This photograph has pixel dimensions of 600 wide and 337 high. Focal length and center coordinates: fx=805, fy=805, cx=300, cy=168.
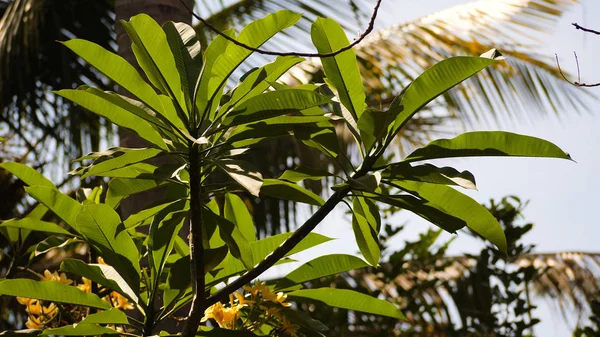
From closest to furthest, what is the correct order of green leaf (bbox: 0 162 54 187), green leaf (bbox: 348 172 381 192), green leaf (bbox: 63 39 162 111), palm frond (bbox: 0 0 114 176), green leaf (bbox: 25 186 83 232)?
green leaf (bbox: 348 172 381 192) < green leaf (bbox: 63 39 162 111) < green leaf (bbox: 25 186 83 232) < green leaf (bbox: 0 162 54 187) < palm frond (bbox: 0 0 114 176)

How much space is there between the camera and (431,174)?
2.52 ft

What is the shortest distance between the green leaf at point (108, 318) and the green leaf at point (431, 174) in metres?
0.33

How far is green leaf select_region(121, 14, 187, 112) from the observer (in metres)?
0.82

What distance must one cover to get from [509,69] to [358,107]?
2780 mm

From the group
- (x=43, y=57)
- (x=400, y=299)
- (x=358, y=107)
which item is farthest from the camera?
(x=43, y=57)

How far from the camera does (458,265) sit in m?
3.64

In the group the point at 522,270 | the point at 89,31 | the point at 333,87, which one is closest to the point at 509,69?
the point at 522,270

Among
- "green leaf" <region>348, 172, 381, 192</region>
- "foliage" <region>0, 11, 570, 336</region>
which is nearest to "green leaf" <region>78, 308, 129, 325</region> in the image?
"foliage" <region>0, 11, 570, 336</region>

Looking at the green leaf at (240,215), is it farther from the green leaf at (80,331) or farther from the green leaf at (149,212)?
the green leaf at (80,331)

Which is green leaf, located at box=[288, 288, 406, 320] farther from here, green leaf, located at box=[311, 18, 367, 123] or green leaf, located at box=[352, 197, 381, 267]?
green leaf, located at box=[311, 18, 367, 123]

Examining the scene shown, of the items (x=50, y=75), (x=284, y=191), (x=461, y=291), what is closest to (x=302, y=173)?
(x=284, y=191)

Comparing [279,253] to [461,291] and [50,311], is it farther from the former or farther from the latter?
[461,291]

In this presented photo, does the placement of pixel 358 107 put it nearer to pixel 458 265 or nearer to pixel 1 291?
pixel 1 291

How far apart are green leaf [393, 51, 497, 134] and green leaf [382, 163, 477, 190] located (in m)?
0.05
